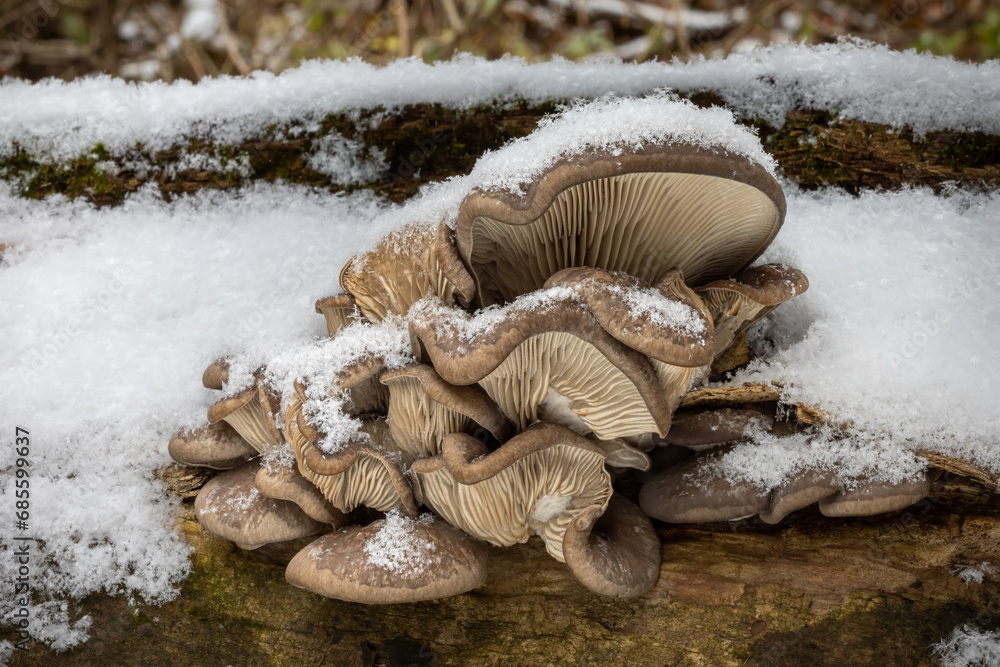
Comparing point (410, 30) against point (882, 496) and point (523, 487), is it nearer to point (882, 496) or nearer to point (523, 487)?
point (523, 487)

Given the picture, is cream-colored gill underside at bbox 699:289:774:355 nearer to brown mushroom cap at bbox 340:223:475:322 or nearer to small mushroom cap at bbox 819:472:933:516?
small mushroom cap at bbox 819:472:933:516

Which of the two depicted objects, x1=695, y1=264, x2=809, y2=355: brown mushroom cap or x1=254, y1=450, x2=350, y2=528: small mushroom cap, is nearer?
x1=695, y1=264, x2=809, y2=355: brown mushroom cap

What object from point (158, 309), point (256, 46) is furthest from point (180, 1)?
point (158, 309)

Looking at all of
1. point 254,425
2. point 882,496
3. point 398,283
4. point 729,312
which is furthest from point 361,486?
point 882,496

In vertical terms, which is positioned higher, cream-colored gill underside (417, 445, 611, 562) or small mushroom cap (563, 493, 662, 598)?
cream-colored gill underside (417, 445, 611, 562)

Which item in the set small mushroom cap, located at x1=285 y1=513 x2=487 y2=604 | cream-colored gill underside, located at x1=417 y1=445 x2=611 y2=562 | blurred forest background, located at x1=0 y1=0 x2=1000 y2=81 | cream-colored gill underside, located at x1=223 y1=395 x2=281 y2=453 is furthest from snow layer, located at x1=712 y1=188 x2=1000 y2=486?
blurred forest background, located at x1=0 y1=0 x2=1000 y2=81

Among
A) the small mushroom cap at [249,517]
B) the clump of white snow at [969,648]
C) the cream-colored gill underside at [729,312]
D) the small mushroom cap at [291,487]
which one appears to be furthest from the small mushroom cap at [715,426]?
the small mushroom cap at [249,517]
